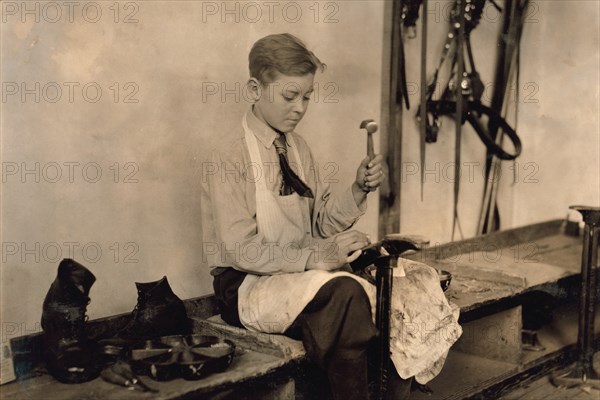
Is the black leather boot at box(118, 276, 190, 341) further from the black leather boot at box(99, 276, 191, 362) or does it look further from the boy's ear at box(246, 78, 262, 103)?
the boy's ear at box(246, 78, 262, 103)

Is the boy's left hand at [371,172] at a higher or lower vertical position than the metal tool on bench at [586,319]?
higher

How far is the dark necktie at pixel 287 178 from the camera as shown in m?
2.98

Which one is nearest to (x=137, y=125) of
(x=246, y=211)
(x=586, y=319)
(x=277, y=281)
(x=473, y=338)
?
(x=246, y=211)

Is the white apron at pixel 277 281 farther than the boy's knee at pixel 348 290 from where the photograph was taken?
Yes

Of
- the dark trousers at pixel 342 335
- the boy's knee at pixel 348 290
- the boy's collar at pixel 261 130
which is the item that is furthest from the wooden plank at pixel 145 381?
the boy's collar at pixel 261 130

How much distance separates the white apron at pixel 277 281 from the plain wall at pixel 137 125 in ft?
1.60

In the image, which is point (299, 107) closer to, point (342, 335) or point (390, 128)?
point (342, 335)

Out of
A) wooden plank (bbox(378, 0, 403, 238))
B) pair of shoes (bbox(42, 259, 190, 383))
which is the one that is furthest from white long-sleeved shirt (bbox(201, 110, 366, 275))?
wooden plank (bbox(378, 0, 403, 238))

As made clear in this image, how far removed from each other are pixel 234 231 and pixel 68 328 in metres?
0.71

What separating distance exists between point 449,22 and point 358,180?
2218mm

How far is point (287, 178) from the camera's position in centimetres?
300

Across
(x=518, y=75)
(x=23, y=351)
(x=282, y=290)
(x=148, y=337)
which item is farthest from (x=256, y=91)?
(x=518, y=75)

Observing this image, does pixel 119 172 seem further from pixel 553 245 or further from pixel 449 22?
pixel 553 245

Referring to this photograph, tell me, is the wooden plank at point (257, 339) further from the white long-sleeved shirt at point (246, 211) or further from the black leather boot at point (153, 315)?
the white long-sleeved shirt at point (246, 211)
